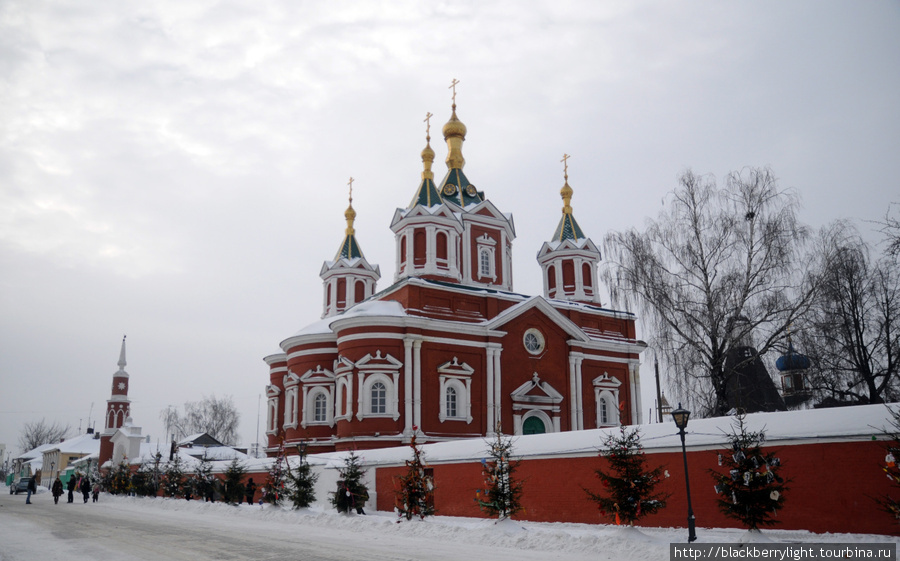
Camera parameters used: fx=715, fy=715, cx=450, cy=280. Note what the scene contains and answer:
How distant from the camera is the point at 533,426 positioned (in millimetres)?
A: 31406

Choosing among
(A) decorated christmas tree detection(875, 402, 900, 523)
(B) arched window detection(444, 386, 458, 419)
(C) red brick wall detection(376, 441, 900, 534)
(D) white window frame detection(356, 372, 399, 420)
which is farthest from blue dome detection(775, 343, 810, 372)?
(D) white window frame detection(356, 372, 399, 420)

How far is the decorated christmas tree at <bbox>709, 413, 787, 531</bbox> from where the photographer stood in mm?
12336

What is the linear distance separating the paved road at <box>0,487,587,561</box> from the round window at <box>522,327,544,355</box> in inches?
605

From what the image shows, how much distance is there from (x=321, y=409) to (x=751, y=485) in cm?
2292

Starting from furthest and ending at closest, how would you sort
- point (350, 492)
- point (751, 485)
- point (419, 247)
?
point (419, 247)
point (350, 492)
point (751, 485)

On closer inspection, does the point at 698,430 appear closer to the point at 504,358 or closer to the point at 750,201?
the point at 750,201

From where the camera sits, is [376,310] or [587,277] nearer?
[376,310]

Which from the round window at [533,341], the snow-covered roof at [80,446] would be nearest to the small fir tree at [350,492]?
the round window at [533,341]

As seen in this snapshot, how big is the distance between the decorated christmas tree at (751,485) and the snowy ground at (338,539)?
1.26 feet

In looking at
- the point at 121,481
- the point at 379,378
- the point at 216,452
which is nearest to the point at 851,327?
the point at 379,378

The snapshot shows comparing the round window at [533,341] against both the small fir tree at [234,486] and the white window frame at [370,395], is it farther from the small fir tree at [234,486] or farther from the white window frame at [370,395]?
the small fir tree at [234,486]

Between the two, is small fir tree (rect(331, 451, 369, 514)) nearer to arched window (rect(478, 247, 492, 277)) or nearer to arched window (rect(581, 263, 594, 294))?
arched window (rect(478, 247, 492, 277))

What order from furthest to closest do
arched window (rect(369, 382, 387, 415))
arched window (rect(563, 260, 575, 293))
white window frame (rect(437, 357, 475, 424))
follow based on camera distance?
arched window (rect(563, 260, 575, 293)) < white window frame (rect(437, 357, 475, 424)) < arched window (rect(369, 382, 387, 415))

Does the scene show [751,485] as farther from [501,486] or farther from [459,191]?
[459,191]
